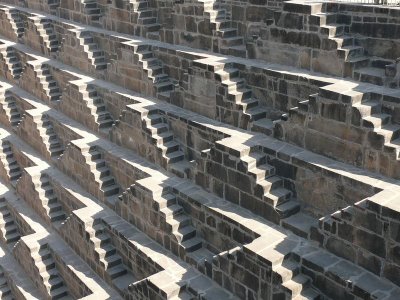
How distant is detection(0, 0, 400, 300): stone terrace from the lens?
297 inches

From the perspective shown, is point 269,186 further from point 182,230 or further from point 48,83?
point 48,83

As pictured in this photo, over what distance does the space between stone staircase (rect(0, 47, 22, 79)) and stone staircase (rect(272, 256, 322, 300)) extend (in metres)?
14.1

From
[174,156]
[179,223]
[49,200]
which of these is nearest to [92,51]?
[49,200]

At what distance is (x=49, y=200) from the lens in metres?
13.2

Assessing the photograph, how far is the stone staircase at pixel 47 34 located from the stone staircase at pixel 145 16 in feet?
13.9

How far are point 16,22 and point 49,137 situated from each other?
23.7 ft

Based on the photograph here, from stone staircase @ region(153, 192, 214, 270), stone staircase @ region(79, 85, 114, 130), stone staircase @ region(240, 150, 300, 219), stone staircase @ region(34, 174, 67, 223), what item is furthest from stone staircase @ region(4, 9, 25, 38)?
stone staircase @ region(240, 150, 300, 219)

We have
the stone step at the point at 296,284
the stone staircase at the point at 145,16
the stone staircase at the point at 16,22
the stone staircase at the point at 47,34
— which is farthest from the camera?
the stone staircase at the point at 16,22

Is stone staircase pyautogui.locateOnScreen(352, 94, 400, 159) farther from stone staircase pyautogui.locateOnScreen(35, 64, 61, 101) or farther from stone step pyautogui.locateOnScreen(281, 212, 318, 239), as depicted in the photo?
stone staircase pyautogui.locateOnScreen(35, 64, 61, 101)

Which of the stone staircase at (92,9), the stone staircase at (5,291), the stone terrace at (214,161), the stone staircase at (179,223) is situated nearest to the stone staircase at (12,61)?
the stone terrace at (214,161)

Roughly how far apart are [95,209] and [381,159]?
6.56 meters

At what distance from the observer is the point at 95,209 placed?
38.0 feet

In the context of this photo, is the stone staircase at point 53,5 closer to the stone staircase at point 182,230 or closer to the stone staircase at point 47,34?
the stone staircase at point 47,34

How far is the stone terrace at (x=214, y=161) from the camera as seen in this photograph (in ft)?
24.7
